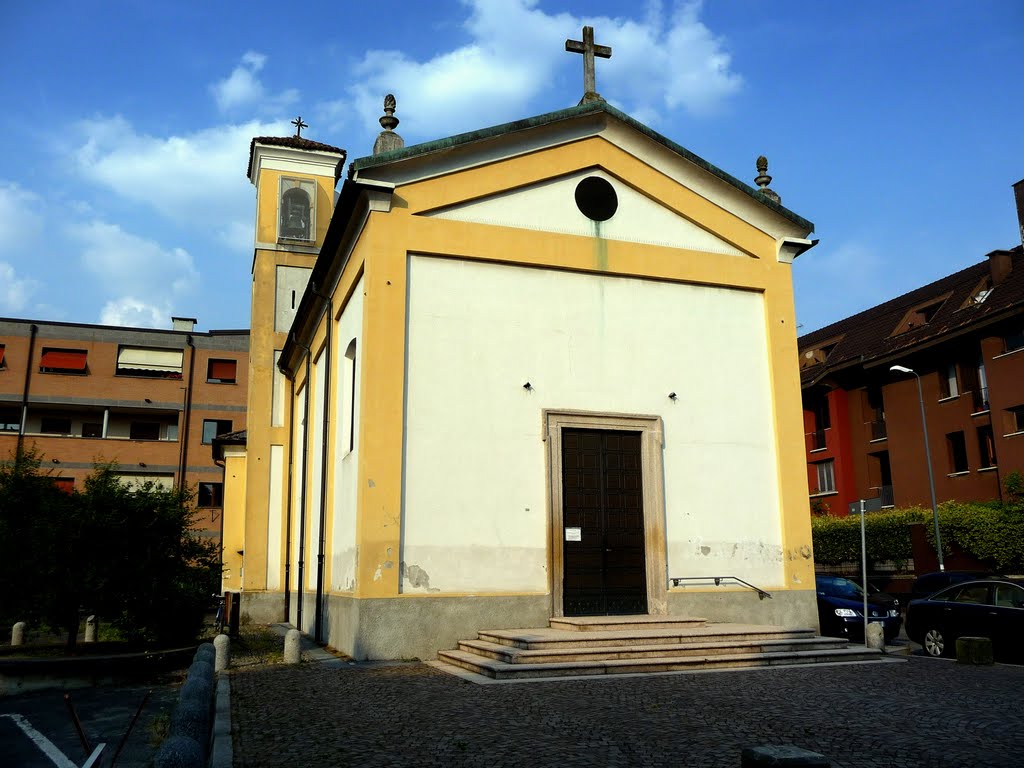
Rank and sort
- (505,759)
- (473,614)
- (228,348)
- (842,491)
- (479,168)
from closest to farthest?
(505,759), (473,614), (479,168), (842,491), (228,348)

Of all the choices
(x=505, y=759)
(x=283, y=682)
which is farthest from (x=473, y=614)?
(x=505, y=759)

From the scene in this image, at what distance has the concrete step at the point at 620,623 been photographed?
12.2 metres

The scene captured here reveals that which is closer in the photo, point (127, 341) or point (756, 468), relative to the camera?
point (756, 468)

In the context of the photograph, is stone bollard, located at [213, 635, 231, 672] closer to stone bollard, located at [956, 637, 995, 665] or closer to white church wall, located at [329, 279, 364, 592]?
white church wall, located at [329, 279, 364, 592]

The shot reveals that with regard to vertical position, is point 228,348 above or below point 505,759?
above

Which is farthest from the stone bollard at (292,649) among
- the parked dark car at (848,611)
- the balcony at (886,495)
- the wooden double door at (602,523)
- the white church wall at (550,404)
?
the balcony at (886,495)

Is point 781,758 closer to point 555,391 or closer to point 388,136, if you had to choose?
point 555,391

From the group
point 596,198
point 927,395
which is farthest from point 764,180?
point 927,395

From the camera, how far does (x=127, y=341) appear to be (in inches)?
1891

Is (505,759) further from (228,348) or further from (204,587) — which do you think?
(228,348)

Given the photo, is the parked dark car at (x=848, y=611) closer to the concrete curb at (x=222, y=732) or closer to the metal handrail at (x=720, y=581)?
the metal handrail at (x=720, y=581)

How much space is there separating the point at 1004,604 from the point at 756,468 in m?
4.13

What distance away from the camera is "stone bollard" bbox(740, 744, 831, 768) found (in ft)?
13.7

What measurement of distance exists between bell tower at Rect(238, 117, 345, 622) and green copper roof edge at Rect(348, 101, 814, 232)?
12.0 m
